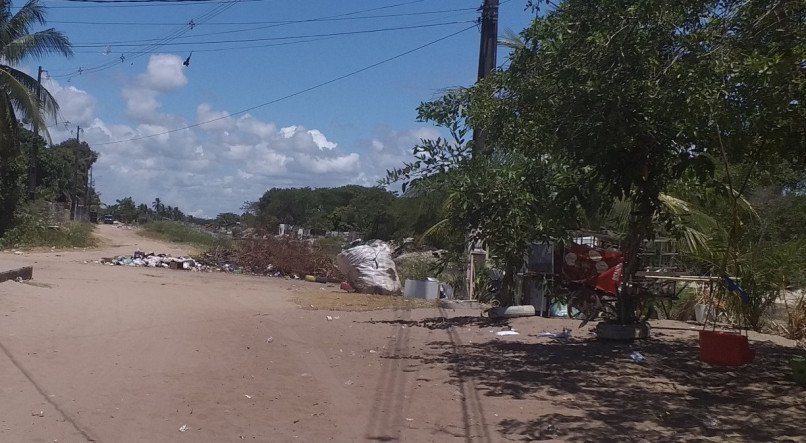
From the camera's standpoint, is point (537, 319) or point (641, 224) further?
point (537, 319)

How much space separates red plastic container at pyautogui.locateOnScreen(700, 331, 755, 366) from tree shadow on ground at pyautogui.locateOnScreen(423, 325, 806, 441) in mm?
124

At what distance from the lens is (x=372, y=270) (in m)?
21.5

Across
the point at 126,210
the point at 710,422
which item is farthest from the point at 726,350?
the point at 126,210

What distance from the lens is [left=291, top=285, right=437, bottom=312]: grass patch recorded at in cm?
1648

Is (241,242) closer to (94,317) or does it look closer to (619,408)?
(94,317)

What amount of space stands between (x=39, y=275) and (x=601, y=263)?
13.9 metres

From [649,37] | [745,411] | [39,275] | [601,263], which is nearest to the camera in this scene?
[745,411]

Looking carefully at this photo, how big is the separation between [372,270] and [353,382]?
13010 millimetres

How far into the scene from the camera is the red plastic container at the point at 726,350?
363 inches

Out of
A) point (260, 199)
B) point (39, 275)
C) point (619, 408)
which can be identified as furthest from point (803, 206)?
point (260, 199)

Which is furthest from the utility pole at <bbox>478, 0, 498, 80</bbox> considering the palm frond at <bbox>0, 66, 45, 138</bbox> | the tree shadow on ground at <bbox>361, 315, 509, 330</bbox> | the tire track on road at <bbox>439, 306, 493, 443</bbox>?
the palm frond at <bbox>0, 66, 45, 138</bbox>

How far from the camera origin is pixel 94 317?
39.7ft

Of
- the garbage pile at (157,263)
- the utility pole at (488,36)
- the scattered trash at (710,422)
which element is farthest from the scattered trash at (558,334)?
the garbage pile at (157,263)

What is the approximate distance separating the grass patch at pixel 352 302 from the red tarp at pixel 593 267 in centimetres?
531
